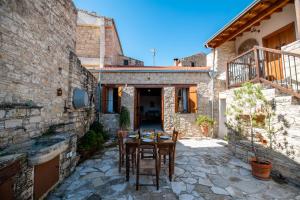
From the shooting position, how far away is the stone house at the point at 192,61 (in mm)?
14488

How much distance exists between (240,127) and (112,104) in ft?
19.2

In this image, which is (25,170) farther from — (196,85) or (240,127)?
(196,85)

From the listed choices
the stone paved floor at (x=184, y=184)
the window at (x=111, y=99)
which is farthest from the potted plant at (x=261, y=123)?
the window at (x=111, y=99)

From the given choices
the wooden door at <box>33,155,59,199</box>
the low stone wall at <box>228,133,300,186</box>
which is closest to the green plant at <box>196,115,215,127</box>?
the low stone wall at <box>228,133,300,186</box>

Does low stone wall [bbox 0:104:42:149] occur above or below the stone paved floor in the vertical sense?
above

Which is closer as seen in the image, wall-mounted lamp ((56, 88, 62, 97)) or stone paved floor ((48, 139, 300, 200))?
stone paved floor ((48, 139, 300, 200))

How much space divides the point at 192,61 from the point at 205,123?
939 centimetres

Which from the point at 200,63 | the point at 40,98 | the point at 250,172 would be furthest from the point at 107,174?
the point at 200,63

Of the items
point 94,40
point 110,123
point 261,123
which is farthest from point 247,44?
point 94,40

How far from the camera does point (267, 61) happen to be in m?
4.11

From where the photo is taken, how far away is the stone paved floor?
268cm

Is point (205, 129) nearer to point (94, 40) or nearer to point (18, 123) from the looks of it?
point (18, 123)

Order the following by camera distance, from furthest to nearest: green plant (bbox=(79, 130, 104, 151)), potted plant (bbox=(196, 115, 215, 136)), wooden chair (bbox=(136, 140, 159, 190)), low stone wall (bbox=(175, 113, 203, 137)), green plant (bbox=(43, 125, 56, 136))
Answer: low stone wall (bbox=(175, 113, 203, 137)), potted plant (bbox=(196, 115, 215, 136)), green plant (bbox=(79, 130, 104, 151)), green plant (bbox=(43, 125, 56, 136)), wooden chair (bbox=(136, 140, 159, 190))

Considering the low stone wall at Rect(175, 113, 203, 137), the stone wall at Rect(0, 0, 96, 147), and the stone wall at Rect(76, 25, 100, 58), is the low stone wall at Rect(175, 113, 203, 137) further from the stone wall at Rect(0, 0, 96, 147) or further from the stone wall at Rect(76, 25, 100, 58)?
the stone wall at Rect(76, 25, 100, 58)
